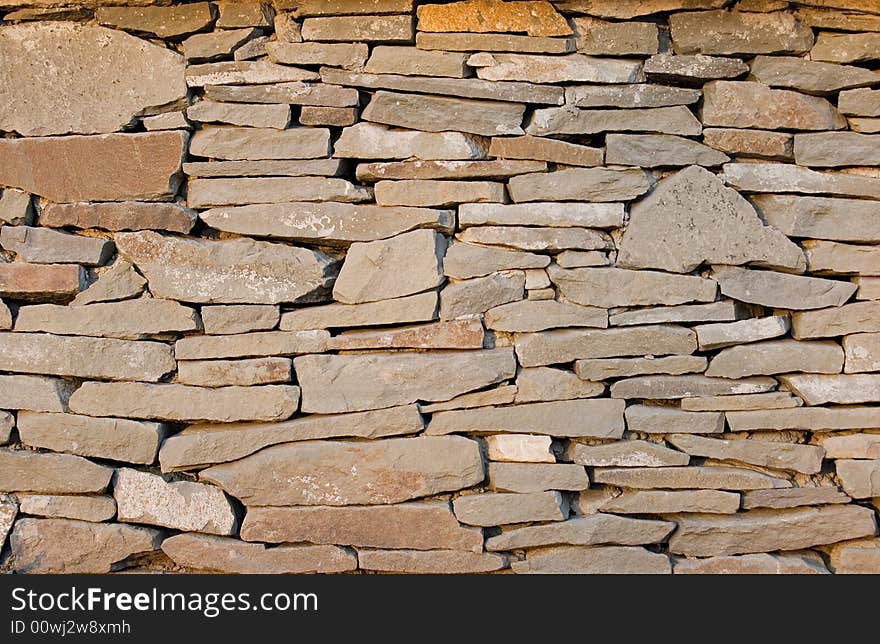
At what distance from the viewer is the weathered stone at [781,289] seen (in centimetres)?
241

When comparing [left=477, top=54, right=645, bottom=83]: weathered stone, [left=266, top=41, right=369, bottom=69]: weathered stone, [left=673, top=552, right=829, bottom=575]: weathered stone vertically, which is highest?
[left=266, top=41, right=369, bottom=69]: weathered stone

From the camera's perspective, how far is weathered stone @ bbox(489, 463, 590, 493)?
2.44 metres

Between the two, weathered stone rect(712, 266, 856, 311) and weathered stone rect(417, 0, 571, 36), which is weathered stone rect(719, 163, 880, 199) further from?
weathered stone rect(417, 0, 571, 36)

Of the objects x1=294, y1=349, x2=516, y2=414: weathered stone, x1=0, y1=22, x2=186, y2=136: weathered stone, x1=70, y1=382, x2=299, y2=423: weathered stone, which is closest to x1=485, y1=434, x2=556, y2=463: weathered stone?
x1=294, y1=349, x2=516, y2=414: weathered stone

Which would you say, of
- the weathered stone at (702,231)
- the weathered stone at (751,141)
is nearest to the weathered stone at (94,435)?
the weathered stone at (702,231)

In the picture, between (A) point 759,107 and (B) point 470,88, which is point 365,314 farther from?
(A) point 759,107

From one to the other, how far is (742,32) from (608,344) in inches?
42.3

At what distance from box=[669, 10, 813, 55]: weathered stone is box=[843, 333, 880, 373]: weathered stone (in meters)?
0.95

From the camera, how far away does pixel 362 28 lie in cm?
242

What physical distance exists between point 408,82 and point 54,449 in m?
1.66

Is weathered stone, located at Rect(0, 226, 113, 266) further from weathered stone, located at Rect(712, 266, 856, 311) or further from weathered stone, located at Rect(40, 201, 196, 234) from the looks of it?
weathered stone, located at Rect(712, 266, 856, 311)

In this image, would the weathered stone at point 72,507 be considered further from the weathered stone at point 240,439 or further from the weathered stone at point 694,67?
the weathered stone at point 694,67

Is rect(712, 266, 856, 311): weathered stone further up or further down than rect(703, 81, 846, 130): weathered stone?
further down

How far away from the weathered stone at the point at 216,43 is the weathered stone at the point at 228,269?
60 cm
